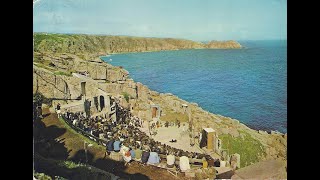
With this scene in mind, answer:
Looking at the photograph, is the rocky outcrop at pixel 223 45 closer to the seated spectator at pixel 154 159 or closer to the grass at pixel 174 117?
the grass at pixel 174 117

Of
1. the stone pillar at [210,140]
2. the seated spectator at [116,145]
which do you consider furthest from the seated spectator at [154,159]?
the stone pillar at [210,140]

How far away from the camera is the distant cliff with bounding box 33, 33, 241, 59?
253cm

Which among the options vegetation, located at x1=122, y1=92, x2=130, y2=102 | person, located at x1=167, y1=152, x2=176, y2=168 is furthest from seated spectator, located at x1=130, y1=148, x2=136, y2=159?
vegetation, located at x1=122, y1=92, x2=130, y2=102

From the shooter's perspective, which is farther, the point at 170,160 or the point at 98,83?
the point at 98,83

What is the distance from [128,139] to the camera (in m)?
2.53

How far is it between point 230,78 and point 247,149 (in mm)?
435

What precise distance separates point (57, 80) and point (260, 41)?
129 centimetres

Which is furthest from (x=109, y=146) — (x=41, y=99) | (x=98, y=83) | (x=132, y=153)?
(x=41, y=99)

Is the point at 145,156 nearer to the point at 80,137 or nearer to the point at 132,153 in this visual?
the point at 132,153

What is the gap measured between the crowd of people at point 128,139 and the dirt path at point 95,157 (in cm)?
4

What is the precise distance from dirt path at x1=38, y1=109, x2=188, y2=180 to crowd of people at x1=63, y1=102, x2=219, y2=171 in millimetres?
42

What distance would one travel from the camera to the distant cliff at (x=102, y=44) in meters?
2.53

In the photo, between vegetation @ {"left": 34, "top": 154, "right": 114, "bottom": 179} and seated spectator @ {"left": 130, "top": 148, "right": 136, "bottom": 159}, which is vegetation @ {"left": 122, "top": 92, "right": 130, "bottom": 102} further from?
vegetation @ {"left": 34, "top": 154, "right": 114, "bottom": 179}

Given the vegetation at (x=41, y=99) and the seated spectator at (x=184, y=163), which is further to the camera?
the vegetation at (x=41, y=99)
